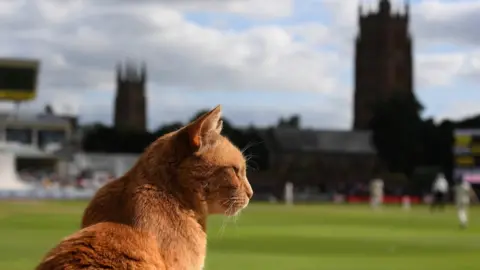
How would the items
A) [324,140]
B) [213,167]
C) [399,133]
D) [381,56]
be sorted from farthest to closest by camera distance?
1. [381,56]
2. [324,140]
3. [399,133]
4. [213,167]

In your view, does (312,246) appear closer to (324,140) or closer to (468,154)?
(468,154)

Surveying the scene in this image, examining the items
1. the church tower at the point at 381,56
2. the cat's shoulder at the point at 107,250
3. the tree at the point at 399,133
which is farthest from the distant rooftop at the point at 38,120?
the cat's shoulder at the point at 107,250

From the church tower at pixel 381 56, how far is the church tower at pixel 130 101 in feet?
173

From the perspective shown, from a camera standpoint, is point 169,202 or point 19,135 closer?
point 169,202

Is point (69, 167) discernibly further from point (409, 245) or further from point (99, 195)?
point (99, 195)

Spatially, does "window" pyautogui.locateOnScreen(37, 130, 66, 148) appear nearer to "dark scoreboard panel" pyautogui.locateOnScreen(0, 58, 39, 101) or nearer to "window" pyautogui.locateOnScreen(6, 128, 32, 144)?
"window" pyautogui.locateOnScreen(6, 128, 32, 144)

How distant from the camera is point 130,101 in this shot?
19175cm

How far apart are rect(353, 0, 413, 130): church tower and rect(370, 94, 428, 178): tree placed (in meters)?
39.0

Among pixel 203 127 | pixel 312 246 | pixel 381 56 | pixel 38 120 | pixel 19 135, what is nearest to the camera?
pixel 203 127

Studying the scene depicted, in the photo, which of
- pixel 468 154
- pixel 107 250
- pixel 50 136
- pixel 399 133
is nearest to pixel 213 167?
pixel 107 250

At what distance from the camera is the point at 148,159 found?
15.0 ft

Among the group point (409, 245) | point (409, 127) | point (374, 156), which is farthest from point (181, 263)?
point (374, 156)

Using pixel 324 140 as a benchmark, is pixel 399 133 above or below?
above

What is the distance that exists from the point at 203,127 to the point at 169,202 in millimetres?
418
